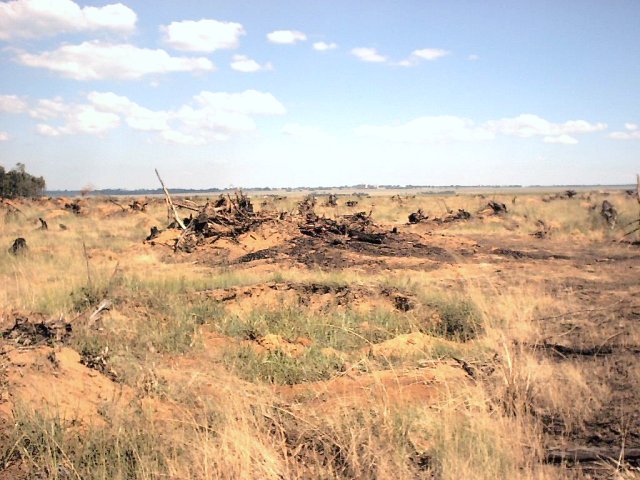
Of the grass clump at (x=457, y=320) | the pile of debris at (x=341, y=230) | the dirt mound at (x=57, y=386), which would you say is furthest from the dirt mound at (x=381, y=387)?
the pile of debris at (x=341, y=230)

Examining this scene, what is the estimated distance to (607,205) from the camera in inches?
905

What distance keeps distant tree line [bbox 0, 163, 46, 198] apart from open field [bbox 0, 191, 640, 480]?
175 ft

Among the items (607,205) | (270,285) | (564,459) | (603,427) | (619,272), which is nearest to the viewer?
(564,459)

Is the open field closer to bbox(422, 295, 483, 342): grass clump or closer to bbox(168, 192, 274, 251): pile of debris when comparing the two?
bbox(422, 295, 483, 342): grass clump

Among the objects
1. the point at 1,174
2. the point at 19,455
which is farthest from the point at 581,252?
the point at 1,174

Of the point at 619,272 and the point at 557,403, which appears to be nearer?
the point at 557,403

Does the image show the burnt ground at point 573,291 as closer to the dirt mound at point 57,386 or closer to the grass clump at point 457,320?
the grass clump at point 457,320

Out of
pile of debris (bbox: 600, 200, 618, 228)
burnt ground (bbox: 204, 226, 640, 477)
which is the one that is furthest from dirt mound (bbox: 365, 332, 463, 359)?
pile of debris (bbox: 600, 200, 618, 228)

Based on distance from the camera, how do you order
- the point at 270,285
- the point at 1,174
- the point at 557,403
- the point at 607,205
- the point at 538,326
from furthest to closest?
1. the point at 1,174
2. the point at 607,205
3. the point at 270,285
4. the point at 538,326
5. the point at 557,403

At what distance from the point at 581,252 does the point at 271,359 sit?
1374 centimetres

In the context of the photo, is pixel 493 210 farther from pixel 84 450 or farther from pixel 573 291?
pixel 84 450

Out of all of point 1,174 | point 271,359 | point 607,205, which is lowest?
point 271,359

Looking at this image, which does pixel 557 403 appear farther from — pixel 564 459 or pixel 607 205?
pixel 607 205

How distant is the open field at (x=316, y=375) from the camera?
3162mm
